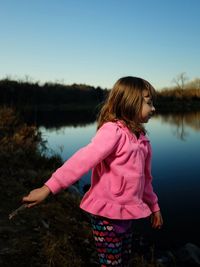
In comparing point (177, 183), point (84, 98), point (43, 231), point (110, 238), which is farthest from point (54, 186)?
point (84, 98)

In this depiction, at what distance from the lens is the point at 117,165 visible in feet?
6.86

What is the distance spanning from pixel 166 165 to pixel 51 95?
43.3 metres

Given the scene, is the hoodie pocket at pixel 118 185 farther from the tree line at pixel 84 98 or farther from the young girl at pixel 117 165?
the tree line at pixel 84 98

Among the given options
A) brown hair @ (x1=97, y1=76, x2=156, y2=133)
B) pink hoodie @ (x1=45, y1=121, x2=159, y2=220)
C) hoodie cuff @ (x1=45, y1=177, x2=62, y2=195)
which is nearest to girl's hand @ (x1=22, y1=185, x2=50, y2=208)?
hoodie cuff @ (x1=45, y1=177, x2=62, y2=195)

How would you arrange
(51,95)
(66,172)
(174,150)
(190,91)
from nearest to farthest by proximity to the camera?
1. (66,172)
2. (174,150)
3. (51,95)
4. (190,91)

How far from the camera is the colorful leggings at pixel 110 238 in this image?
7.03ft

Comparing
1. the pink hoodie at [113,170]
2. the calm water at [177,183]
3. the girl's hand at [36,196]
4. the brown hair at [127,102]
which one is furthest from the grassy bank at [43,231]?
the brown hair at [127,102]

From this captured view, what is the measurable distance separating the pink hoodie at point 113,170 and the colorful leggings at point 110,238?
0.07m

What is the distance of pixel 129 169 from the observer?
2111mm

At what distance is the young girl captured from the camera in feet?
6.62

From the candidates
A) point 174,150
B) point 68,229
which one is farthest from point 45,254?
point 174,150

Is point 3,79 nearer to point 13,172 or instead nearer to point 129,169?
point 13,172

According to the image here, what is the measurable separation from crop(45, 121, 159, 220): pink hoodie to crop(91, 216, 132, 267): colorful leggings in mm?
73

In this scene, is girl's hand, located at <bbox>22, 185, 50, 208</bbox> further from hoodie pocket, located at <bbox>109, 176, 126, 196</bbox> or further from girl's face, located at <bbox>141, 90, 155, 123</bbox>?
girl's face, located at <bbox>141, 90, 155, 123</bbox>
